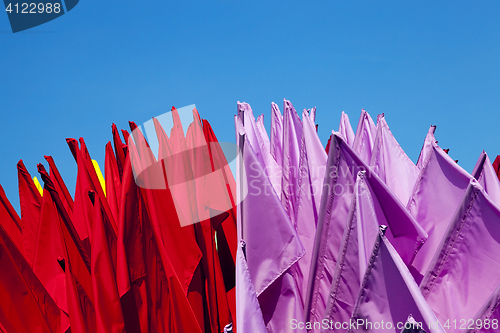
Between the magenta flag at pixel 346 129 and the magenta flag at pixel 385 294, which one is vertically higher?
the magenta flag at pixel 346 129

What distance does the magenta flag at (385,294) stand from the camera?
1.71 meters

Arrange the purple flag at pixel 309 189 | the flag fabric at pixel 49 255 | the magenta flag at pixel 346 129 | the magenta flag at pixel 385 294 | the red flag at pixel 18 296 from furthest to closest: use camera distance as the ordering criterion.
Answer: the magenta flag at pixel 346 129 < the purple flag at pixel 309 189 < the flag fabric at pixel 49 255 < the red flag at pixel 18 296 < the magenta flag at pixel 385 294

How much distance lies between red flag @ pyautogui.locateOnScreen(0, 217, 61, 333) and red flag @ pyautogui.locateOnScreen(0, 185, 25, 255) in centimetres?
115

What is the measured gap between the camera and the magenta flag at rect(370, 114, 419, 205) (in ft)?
11.6

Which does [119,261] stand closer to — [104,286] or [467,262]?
[104,286]

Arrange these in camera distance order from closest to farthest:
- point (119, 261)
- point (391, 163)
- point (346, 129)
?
point (119, 261) → point (391, 163) → point (346, 129)

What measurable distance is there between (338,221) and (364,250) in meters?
0.42

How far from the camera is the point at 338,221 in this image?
2.46 meters

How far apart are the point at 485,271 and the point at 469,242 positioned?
A: 178 millimetres

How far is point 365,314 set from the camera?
1.85 metres

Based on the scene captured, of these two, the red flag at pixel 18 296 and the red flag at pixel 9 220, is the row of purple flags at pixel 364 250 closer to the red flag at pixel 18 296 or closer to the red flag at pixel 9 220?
the red flag at pixel 18 296

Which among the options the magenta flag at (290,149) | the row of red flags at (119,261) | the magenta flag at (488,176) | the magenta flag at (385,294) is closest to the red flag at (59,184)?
the row of red flags at (119,261)

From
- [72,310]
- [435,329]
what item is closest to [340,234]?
[435,329]

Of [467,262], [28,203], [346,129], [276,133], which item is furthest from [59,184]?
[346,129]
